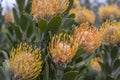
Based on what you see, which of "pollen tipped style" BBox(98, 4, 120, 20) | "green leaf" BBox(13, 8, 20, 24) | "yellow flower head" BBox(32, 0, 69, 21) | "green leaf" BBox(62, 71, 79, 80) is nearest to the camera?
"green leaf" BBox(62, 71, 79, 80)

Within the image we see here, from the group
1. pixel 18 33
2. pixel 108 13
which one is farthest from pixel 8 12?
pixel 18 33

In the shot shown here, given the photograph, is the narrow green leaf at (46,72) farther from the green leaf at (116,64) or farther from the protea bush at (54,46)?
the green leaf at (116,64)

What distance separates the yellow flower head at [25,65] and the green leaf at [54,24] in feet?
0.93

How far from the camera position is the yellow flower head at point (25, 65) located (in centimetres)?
217

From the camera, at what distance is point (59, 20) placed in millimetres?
2447

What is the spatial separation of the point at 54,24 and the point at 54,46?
0.76 ft

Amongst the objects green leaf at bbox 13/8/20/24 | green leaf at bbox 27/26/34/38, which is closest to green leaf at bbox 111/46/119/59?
green leaf at bbox 27/26/34/38

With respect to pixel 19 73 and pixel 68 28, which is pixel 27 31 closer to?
pixel 68 28

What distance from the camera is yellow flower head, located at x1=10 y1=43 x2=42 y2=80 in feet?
7.11

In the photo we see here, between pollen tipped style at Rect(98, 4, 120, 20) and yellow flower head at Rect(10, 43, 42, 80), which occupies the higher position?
yellow flower head at Rect(10, 43, 42, 80)

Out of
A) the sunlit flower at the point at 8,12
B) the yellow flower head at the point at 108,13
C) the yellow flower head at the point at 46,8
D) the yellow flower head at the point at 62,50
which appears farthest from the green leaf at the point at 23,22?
the yellow flower head at the point at 108,13

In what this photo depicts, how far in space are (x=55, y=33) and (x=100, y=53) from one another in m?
0.63

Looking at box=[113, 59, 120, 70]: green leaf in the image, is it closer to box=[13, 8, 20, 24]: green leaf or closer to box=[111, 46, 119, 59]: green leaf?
box=[111, 46, 119, 59]: green leaf

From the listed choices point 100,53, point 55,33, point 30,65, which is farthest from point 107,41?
point 30,65
